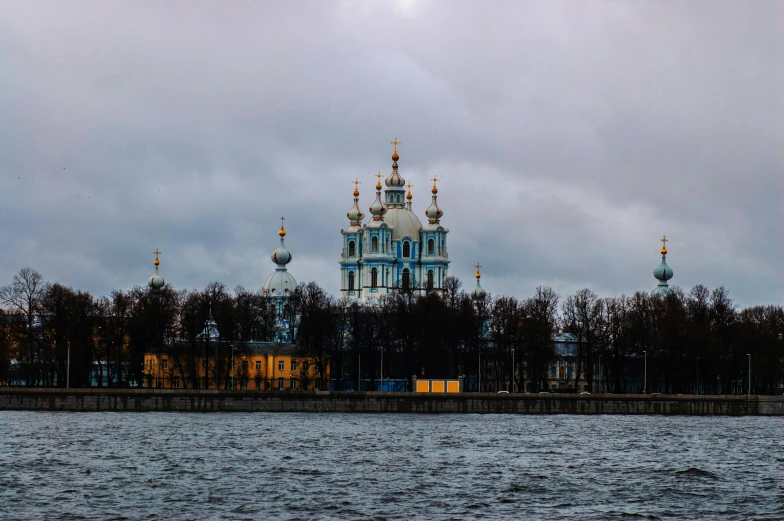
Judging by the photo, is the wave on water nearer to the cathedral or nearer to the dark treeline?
the dark treeline

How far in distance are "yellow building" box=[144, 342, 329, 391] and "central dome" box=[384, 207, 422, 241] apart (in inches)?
1129

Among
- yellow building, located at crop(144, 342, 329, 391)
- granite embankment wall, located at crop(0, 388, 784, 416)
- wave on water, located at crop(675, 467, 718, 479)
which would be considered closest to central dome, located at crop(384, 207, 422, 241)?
yellow building, located at crop(144, 342, 329, 391)

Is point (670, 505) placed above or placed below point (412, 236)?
below

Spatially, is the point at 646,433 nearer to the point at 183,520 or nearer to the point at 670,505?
the point at 670,505

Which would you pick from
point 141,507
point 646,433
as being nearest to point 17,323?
point 646,433

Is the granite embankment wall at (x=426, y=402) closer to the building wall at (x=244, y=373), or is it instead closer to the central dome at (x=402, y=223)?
the building wall at (x=244, y=373)

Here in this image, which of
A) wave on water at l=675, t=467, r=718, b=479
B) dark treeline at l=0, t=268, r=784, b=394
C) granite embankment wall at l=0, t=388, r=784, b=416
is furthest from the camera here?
dark treeline at l=0, t=268, r=784, b=394

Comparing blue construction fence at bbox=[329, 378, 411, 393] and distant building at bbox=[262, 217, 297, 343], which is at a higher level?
distant building at bbox=[262, 217, 297, 343]

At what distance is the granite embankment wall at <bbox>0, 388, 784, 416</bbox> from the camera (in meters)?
103

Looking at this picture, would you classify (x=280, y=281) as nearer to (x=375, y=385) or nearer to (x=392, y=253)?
(x=392, y=253)

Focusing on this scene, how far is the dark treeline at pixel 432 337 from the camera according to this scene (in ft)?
382

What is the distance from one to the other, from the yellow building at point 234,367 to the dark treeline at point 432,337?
546mm

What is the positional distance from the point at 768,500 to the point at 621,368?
74342 millimetres

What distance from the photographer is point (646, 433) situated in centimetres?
7906
